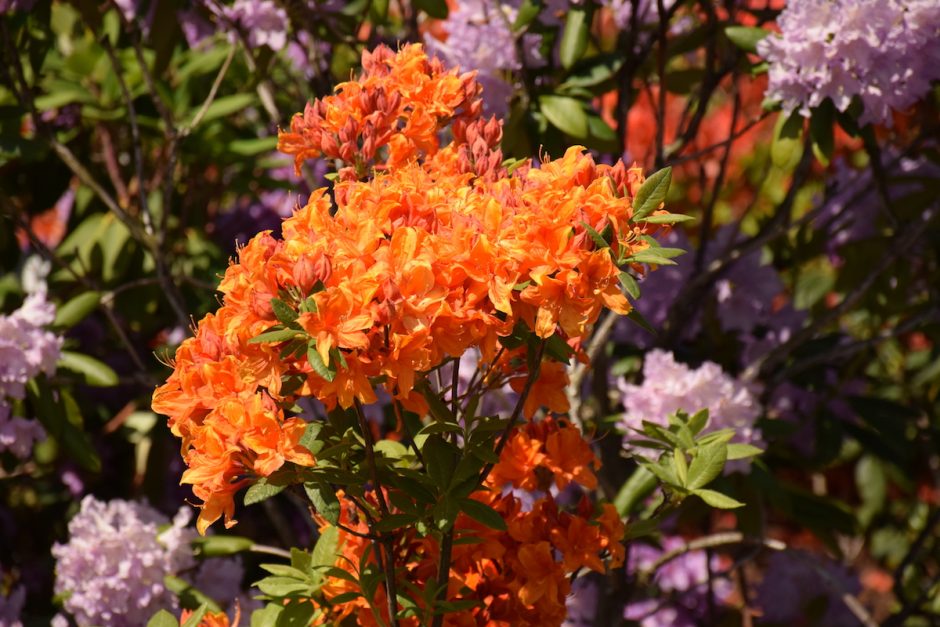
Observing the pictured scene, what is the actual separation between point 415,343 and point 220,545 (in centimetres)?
106

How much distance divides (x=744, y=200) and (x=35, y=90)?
253cm

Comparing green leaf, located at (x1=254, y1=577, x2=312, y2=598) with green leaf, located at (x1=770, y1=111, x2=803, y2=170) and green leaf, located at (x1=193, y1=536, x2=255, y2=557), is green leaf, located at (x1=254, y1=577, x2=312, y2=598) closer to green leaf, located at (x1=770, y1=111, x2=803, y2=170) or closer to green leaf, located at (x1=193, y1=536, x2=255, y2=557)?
green leaf, located at (x1=193, y1=536, x2=255, y2=557)

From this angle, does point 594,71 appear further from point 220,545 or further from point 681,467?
point 220,545

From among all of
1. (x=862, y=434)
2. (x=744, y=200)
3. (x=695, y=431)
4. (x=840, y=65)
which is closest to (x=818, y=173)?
(x=744, y=200)

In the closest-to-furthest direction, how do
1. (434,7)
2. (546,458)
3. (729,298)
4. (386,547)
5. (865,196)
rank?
(386,547) < (546,458) < (434,7) < (729,298) < (865,196)

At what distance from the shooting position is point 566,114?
73.4 inches

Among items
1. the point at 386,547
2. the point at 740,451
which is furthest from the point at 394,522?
the point at 740,451

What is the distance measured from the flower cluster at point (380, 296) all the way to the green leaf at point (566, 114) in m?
0.71

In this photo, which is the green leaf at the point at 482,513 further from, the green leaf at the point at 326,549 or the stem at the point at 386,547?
the green leaf at the point at 326,549

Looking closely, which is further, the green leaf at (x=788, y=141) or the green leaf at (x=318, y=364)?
the green leaf at (x=788, y=141)

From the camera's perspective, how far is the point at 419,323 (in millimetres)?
993

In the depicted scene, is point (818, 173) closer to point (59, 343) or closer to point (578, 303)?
point (59, 343)

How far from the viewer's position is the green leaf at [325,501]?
1106 millimetres

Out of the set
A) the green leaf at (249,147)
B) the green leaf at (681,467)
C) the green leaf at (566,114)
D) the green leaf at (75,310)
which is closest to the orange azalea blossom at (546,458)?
the green leaf at (681,467)
